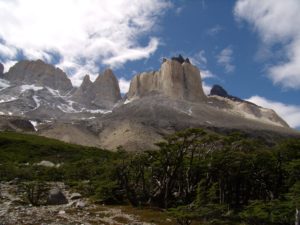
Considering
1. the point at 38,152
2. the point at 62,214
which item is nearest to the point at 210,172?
the point at 62,214

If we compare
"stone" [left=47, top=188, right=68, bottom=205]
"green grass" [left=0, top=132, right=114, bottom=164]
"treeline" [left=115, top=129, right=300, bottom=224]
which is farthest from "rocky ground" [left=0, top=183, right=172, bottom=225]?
"green grass" [left=0, top=132, right=114, bottom=164]

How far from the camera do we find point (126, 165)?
2000 inches

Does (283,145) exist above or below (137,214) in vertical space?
above

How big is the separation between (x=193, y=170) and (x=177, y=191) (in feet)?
19.0

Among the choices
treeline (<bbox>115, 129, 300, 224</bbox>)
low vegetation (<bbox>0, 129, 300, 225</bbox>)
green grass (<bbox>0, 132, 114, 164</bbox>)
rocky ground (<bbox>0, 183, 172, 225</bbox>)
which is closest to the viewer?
rocky ground (<bbox>0, 183, 172, 225</bbox>)

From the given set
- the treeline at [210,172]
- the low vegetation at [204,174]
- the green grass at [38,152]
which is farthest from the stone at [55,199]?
the green grass at [38,152]

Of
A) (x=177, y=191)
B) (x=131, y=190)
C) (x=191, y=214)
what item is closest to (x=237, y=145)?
(x=177, y=191)

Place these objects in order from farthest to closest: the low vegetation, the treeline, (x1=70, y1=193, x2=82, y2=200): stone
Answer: (x1=70, y1=193, x2=82, y2=200): stone < the treeline < the low vegetation

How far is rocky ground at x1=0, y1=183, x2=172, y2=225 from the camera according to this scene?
35406 millimetres

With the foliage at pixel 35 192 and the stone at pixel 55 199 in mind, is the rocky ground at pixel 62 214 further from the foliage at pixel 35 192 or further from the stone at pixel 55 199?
the stone at pixel 55 199

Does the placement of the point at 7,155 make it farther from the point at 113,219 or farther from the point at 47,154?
the point at 113,219

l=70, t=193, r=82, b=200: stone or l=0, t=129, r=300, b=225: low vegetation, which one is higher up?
l=0, t=129, r=300, b=225: low vegetation

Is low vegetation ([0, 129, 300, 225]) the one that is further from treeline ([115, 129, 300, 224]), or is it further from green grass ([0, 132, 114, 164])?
green grass ([0, 132, 114, 164])

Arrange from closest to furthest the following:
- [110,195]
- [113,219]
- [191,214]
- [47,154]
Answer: [191,214] < [113,219] < [110,195] < [47,154]
